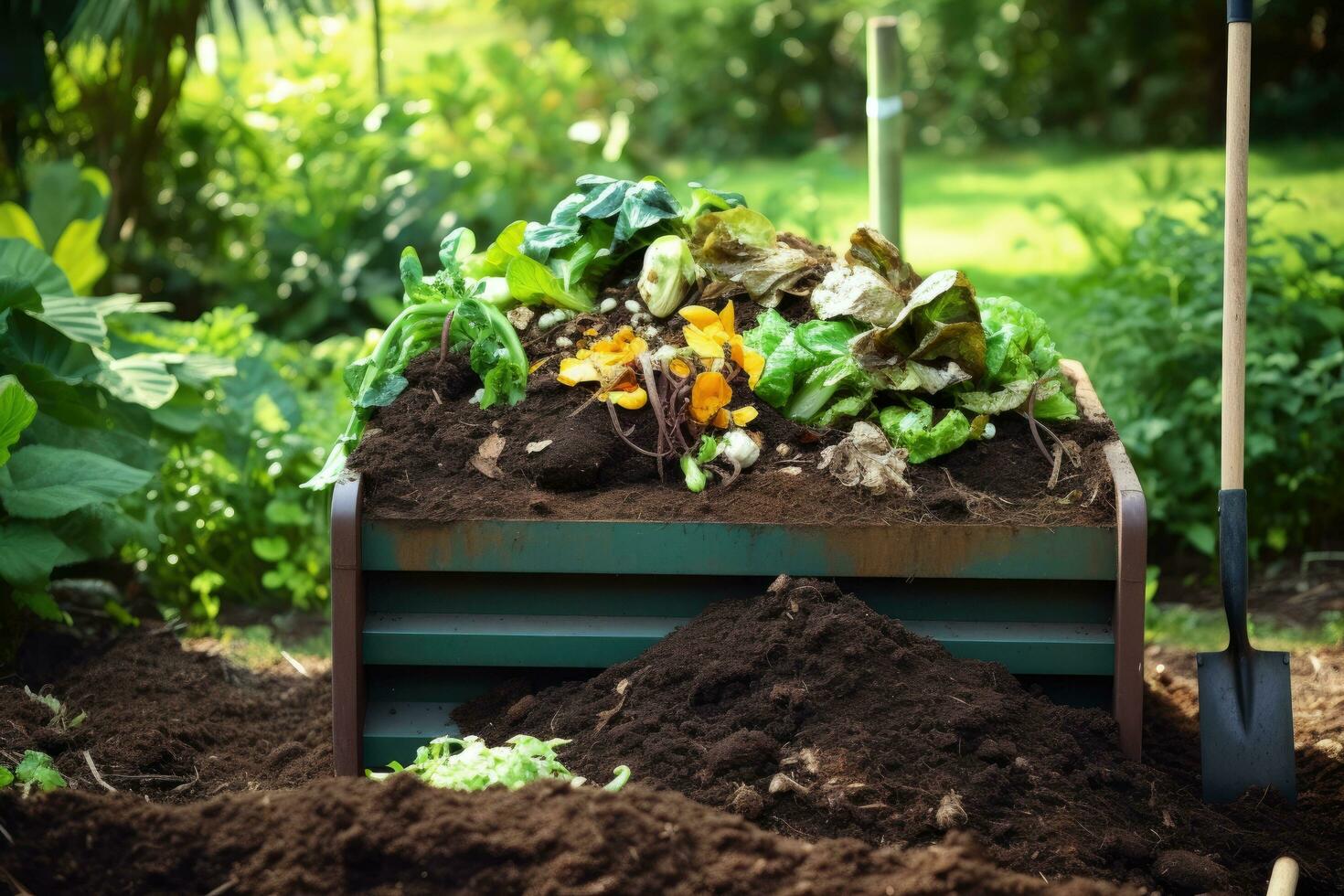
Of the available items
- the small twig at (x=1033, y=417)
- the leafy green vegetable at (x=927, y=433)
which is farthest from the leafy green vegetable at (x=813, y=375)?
the small twig at (x=1033, y=417)

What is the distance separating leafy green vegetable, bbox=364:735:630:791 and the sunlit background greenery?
1926mm

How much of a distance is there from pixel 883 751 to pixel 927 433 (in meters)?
0.73

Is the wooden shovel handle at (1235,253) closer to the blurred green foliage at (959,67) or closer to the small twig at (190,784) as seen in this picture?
the small twig at (190,784)

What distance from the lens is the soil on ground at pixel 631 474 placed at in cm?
258

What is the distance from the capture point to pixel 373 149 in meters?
6.49

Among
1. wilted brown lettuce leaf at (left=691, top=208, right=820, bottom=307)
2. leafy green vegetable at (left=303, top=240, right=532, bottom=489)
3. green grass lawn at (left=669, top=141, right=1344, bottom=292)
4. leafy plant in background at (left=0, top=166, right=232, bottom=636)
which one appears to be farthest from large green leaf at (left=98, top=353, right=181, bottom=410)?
green grass lawn at (left=669, top=141, right=1344, bottom=292)

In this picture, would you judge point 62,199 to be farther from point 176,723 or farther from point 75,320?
point 176,723

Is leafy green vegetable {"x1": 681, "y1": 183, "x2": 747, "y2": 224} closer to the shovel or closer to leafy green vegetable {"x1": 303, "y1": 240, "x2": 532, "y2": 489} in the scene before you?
leafy green vegetable {"x1": 303, "y1": 240, "x2": 532, "y2": 489}

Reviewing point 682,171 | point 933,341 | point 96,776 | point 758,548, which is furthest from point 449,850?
point 682,171

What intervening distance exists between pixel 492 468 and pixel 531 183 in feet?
15.7

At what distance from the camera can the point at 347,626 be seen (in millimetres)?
2570

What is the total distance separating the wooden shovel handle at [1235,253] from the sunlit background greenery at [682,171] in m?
1.44

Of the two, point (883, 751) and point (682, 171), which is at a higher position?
point (883, 751)

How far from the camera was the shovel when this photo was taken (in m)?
2.65
